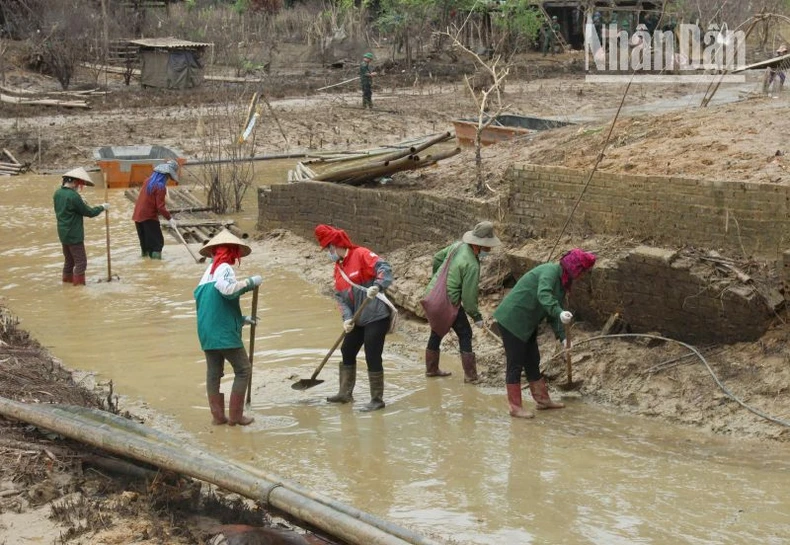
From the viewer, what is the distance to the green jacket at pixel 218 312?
7.95 metres

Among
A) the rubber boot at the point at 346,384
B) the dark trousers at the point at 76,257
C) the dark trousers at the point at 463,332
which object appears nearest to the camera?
the rubber boot at the point at 346,384

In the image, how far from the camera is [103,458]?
6613 mm

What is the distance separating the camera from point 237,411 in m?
8.30

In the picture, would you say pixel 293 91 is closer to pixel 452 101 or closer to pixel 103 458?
pixel 452 101

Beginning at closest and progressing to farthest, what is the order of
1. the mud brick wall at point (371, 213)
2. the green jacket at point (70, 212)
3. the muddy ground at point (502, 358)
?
the muddy ground at point (502, 358) < the mud brick wall at point (371, 213) < the green jacket at point (70, 212)

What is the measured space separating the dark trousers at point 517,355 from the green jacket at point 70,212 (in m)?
6.41

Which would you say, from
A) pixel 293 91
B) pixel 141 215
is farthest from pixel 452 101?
pixel 141 215

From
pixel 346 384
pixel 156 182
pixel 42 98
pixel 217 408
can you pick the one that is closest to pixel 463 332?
pixel 346 384

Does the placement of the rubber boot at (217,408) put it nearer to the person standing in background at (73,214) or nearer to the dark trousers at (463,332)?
the dark trousers at (463,332)

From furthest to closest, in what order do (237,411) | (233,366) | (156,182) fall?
(156,182) → (237,411) → (233,366)

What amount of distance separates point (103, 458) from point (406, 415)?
2750 millimetres

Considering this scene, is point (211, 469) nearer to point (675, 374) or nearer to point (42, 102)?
point (675, 374)

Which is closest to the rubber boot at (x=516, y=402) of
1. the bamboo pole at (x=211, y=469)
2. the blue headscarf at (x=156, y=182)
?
the bamboo pole at (x=211, y=469)
